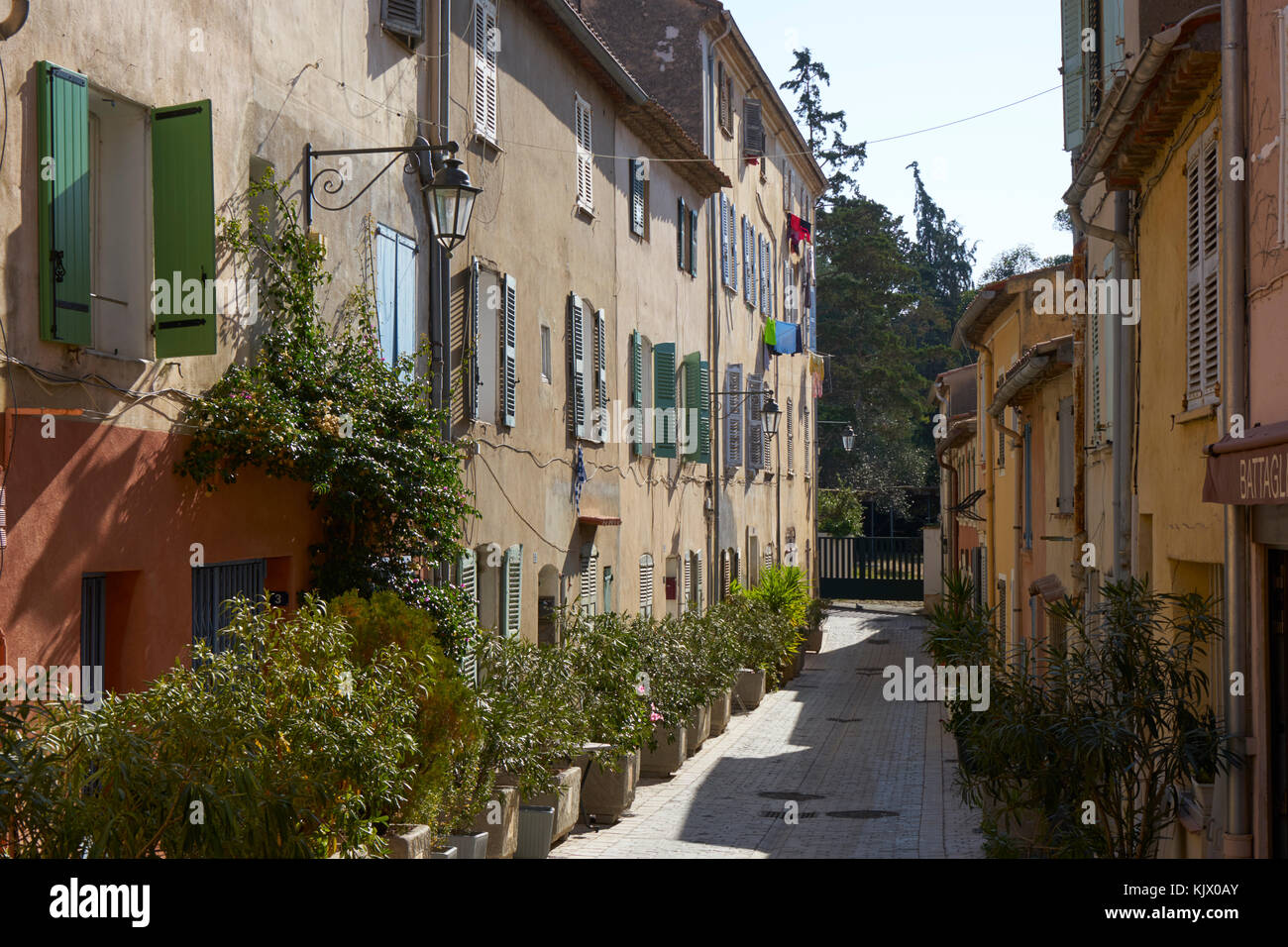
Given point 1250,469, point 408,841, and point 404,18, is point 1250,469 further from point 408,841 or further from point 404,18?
point 404,18

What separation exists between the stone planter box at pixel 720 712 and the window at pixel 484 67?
324 inches

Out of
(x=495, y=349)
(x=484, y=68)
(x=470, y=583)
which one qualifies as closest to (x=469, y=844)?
(x=470, y=583)

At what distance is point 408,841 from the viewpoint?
26.3ft

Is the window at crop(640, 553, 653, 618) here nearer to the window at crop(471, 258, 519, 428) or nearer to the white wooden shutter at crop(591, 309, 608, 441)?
the white wooden shutter at crop(591, 309, 608, 441)

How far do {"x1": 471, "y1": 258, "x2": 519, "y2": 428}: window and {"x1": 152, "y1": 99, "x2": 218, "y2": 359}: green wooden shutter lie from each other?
548cm

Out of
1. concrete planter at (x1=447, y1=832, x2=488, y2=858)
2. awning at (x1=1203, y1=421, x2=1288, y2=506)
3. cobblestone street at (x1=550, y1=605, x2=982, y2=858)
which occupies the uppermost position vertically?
awning at (x1=1203, y1=421, x2=1288, y2=506)

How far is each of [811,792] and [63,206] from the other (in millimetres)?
10608

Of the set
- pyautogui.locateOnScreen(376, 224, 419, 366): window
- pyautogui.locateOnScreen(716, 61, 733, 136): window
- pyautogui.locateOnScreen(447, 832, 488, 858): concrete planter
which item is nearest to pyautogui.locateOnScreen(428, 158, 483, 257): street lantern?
pyautogui.locateOnScreen(376, 224, 419, 366): window

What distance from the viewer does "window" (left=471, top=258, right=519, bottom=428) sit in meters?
13.8

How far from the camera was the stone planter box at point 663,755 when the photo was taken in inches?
611

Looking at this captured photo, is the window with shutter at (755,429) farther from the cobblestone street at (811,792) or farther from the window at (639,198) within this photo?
the window at (639,198)

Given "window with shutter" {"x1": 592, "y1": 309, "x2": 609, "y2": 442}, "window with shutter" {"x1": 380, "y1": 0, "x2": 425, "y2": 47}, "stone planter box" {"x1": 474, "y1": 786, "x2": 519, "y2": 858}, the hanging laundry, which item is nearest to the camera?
"stone planter box" {"x1": 474, "y1": 786, "x2": 519, "y2": 858}

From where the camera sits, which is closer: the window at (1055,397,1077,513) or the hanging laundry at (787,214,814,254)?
the window at (1055,397,1077,513)

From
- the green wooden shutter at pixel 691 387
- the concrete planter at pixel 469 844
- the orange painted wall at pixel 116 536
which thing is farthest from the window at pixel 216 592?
the green wooden shutter at pixel 691 387
